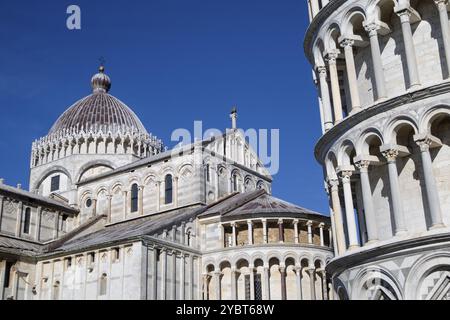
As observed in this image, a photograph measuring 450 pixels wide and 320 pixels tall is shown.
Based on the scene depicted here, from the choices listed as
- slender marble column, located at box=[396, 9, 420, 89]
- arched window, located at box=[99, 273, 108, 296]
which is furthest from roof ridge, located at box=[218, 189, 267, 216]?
slender marble column, located at box=[396, 9, 420, 89]

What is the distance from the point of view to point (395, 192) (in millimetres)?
16422

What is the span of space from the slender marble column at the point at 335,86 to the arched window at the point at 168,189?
2040cm

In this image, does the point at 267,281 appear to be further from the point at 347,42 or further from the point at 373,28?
the point at 373,28

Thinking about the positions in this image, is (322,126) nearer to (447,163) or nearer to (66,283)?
(447,163)

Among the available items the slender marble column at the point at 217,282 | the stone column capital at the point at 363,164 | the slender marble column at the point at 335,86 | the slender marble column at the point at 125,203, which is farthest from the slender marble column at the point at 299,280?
the stone column capital at the point at 363,164

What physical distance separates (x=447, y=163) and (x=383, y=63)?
4.00 metres

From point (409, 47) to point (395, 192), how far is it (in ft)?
13.9

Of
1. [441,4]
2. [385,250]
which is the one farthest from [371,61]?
[385,250]

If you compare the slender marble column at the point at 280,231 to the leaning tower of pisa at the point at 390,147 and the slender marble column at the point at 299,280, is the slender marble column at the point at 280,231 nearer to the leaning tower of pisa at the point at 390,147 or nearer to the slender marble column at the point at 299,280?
the slender marble column at the point at 299,280

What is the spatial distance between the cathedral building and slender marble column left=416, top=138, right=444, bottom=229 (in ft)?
50.3

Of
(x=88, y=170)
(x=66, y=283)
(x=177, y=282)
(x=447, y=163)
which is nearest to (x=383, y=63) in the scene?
(x=447, y=163)

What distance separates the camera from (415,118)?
16438mm

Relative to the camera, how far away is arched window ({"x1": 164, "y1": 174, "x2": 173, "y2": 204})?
126 ft

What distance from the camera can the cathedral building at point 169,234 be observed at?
1229 inches
